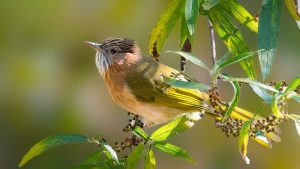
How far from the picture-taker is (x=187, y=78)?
2670 millimetres

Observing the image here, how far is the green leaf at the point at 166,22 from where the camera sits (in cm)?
249

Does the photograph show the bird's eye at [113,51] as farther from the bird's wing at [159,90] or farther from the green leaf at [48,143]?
the green leaf at [48,143]

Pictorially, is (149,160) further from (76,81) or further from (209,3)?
(76,81)

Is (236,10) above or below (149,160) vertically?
above

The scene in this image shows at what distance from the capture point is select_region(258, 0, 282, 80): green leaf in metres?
2.16

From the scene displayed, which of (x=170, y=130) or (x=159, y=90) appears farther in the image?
(x=159, y=90)

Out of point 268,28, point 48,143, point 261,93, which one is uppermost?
point 268,28

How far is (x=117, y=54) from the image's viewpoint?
138 inches

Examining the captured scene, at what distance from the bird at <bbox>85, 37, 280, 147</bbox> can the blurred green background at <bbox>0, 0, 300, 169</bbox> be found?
1.28 metres

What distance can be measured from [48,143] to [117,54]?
138cm

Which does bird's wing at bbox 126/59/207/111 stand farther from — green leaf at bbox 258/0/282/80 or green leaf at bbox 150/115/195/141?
green leaf at bbox 258/0/282/80

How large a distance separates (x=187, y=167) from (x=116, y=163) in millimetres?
2900

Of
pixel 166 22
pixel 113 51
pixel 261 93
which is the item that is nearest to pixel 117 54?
pixel 113 51

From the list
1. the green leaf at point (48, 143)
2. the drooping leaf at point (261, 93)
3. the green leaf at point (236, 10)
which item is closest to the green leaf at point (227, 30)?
the green leaf at point (236, 10)
